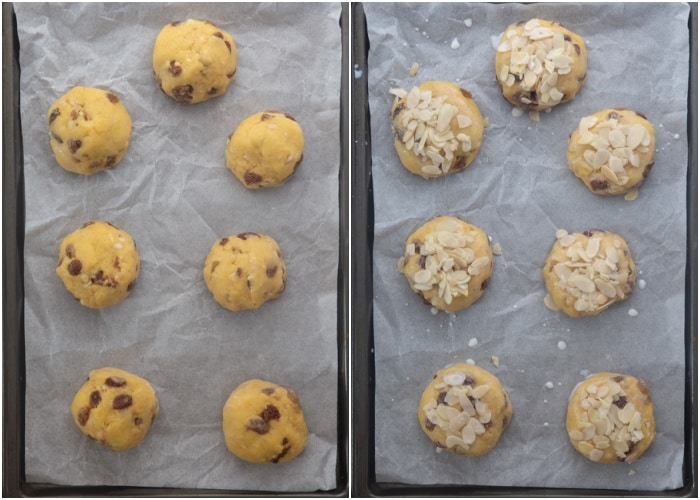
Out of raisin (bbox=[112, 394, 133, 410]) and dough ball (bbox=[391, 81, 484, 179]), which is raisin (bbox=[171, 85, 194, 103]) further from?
raisin (bbox=[112, 394, 133, 410])

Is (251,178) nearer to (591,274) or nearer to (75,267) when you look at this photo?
(75,267)

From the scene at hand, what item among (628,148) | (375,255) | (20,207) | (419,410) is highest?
(628,148)

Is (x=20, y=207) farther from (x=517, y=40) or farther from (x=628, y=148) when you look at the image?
(x=628, y=148)

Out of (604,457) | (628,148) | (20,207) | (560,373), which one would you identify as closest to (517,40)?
(628,148)

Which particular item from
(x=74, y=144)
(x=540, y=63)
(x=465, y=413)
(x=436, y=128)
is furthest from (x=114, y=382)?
(x=540, y=63)

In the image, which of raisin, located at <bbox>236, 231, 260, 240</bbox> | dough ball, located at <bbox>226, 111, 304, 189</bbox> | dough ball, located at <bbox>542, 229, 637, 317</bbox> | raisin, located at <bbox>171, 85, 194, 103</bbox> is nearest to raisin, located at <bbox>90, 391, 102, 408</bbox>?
raisin, located at <bbox>236, 231, 260, 240</bbox>

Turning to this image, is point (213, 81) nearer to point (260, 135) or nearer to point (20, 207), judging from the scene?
point (260, 135)

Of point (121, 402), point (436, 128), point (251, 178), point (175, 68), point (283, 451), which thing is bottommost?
point (283, 451)

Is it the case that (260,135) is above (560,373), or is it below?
above
